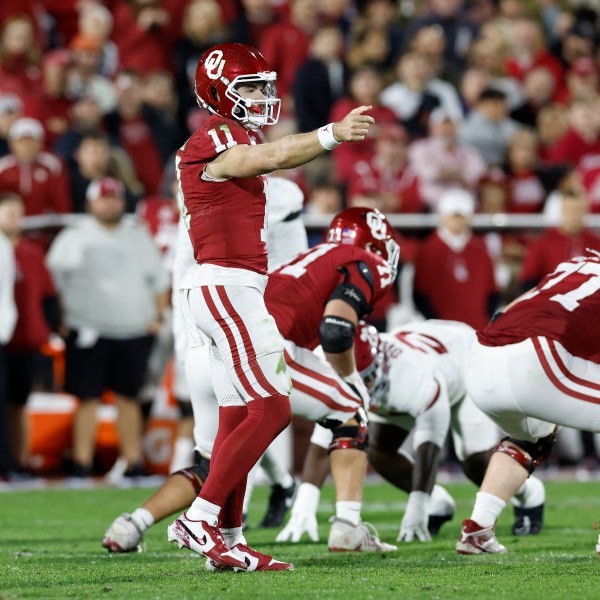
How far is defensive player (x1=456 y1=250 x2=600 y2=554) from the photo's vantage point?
579 cm

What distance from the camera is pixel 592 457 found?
39.0 ft

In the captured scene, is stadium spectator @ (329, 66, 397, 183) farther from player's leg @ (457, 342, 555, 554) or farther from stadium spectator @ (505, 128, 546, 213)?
player's leg @ (457, 342, 555, 554)

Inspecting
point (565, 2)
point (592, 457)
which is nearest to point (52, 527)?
point (592, 457)

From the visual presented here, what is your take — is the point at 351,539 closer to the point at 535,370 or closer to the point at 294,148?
the point at 535,370

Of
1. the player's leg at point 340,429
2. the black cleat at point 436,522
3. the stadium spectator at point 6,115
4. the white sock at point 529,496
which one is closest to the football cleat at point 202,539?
the player's leg at point 340,429

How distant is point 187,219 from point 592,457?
714cm

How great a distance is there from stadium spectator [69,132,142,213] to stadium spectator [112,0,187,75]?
2.01 meters

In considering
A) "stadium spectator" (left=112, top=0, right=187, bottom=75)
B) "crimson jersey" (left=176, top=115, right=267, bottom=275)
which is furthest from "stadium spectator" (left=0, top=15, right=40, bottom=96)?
"crimson jersey" (left=176, top=115, right=267, bottom=275)

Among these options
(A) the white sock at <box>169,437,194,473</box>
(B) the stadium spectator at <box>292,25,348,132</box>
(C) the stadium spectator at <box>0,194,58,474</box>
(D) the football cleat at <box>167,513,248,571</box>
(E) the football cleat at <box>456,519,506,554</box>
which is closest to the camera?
(D) the football cleat at <box>167,513,248,571</box>

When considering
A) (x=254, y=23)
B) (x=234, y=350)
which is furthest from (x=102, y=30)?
(x=234, y=350)

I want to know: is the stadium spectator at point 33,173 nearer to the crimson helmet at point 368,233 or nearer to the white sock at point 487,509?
the crimson helmet at point 368,233

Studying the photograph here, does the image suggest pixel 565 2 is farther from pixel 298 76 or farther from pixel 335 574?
pixel 335 574

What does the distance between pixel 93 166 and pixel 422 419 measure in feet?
17.7

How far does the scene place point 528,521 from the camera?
24.1 feet
